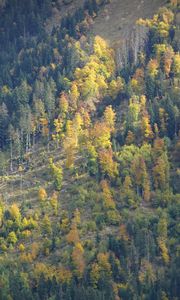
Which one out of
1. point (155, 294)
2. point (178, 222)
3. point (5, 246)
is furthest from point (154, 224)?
point (5, 246)

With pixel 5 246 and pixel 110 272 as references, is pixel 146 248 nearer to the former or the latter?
pixel 110 272

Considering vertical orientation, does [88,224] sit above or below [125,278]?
above

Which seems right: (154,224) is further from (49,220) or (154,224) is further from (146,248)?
(49,220)

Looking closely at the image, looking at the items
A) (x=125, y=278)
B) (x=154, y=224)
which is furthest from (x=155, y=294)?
(x=154, y=224)

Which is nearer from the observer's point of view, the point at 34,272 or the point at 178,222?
the point at 34,272

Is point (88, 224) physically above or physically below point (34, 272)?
above

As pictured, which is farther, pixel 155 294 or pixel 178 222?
pixel 178 222

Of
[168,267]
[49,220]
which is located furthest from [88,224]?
[168,267]

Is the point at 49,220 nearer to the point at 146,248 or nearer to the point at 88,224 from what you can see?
the point at 88,224
